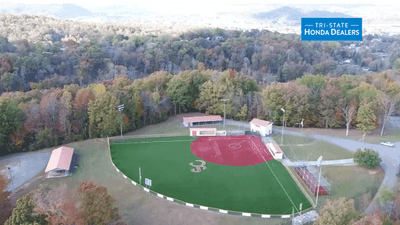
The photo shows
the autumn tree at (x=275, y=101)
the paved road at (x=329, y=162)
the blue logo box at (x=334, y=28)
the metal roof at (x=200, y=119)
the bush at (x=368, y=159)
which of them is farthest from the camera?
the autumn tree at (x=275, y=101)

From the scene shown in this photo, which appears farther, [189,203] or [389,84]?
[389,84]

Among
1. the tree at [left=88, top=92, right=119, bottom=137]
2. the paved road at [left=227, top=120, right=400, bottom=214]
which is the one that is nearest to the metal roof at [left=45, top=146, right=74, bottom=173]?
the tree at [left=88, top=92, right=119, bottom=137]

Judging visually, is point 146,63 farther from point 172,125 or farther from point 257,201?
point 257,201

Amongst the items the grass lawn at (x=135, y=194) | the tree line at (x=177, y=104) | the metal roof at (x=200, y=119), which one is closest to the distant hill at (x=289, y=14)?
the tree line at (x=177, y=104)

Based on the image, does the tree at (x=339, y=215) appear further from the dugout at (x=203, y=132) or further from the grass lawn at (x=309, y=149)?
the dugout at (x=203, y=132)

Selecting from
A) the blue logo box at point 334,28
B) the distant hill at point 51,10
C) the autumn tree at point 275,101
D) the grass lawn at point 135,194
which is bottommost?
the grass lawn at point 135,194

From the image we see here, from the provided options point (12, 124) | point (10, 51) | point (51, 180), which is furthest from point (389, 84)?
point (10, 51)

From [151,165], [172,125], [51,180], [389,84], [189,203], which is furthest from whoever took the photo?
[389,84]
